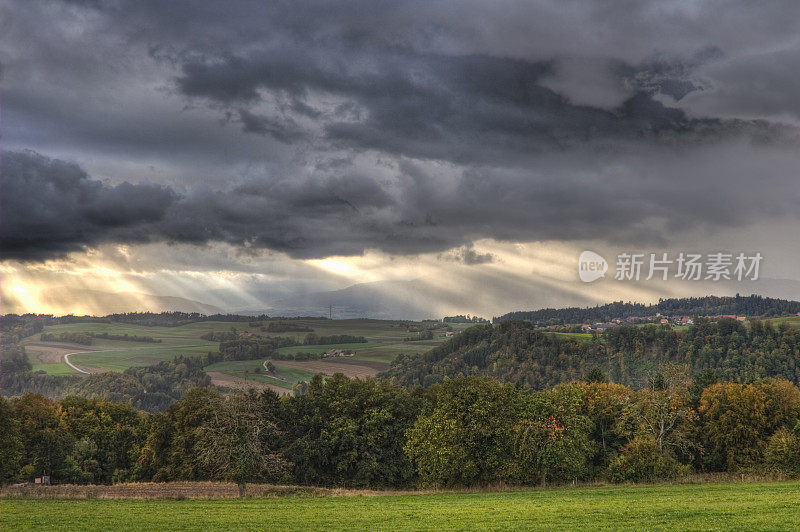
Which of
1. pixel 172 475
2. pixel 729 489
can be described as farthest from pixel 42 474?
pixel 729 489

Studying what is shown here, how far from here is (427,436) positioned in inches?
2655

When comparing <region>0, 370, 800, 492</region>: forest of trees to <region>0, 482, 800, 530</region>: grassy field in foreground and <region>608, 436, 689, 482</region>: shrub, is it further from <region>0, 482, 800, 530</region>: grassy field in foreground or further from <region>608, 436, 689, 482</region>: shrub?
<region>0, 482, 800, 530</region>: grassy field in foreground

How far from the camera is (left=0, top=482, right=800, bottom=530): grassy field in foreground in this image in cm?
3525

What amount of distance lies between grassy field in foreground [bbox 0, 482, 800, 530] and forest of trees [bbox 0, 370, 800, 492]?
34.0ft

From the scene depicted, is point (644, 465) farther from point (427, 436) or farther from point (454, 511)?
point (454, 511)

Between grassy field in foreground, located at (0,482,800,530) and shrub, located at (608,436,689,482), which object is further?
shrub, located at (608,436,689,482)

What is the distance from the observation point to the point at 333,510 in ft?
144

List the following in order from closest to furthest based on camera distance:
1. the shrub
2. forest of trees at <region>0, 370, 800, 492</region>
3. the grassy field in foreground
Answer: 1. the grassy field in foreground
2. the shrub
3. forest of trees at <region>0, 370, 800, 492</region>

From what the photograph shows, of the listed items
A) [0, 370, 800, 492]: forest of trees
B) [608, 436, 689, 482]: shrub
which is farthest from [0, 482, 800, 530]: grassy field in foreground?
[0, 370, 800, 492]: forest of trees

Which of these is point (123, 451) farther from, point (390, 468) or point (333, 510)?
point (333, 510)

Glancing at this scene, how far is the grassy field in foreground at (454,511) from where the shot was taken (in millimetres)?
35250

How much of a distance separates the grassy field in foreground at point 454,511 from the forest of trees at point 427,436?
1036 cm

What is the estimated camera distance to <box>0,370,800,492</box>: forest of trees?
62594 mm

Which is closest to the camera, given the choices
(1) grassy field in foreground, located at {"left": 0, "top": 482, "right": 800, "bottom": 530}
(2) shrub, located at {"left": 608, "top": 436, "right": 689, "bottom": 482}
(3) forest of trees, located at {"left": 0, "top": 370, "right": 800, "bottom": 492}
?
(1) grassy field in foreground, located at {"left": 0, "top": 482, "right": 800, "bottom": 530}
